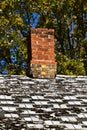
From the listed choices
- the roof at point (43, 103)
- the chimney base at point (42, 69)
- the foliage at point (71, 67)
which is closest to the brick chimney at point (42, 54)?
the chimney base at point (42, 69)

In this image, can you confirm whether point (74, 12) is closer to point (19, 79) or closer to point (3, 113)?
point (19, 79)

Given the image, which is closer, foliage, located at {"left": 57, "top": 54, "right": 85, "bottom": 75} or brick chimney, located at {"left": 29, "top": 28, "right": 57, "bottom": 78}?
brick chimney, located at {"left": 29, "top": 28, "right": 57, "bottom": 78}

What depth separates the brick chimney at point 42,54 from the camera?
519 inches

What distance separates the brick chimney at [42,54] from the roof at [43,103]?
1.06 ft

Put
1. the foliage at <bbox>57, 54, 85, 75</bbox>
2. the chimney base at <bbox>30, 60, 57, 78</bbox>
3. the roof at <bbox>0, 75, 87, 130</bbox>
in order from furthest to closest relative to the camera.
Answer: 1. the foliage at <bbox>57, 54, 85, 75</bbox>
2. the chimney base at <bbox>30, 60, 57, 78</bbox>
3. the roof at <bbox>0, 75, 87, 130</bbox>

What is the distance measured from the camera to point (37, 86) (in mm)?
12258

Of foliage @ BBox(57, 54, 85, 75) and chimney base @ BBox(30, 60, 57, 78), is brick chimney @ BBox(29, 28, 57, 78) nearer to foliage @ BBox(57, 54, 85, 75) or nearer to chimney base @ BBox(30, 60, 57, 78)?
chimney base @ BBox(30, 60, 57, 78)

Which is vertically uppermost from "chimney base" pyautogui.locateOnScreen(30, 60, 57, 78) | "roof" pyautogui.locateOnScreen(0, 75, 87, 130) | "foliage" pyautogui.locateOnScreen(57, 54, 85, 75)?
"chimney base" pyautogui.locateOnScreen(30, 60, 57, 78)

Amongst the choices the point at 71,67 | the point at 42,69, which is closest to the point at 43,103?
the point at 42,69

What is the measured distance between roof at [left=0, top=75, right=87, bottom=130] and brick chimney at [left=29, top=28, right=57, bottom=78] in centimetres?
32

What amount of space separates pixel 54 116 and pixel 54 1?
657 inches

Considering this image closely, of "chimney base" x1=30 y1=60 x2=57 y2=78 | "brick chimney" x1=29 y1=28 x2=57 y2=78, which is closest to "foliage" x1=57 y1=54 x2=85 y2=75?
"brick chimney" x1=29 y1=28 x2=57 y2=78

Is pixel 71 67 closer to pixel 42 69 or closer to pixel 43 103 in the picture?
pixel 42 69

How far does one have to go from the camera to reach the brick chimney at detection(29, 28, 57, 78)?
13.2 metres
